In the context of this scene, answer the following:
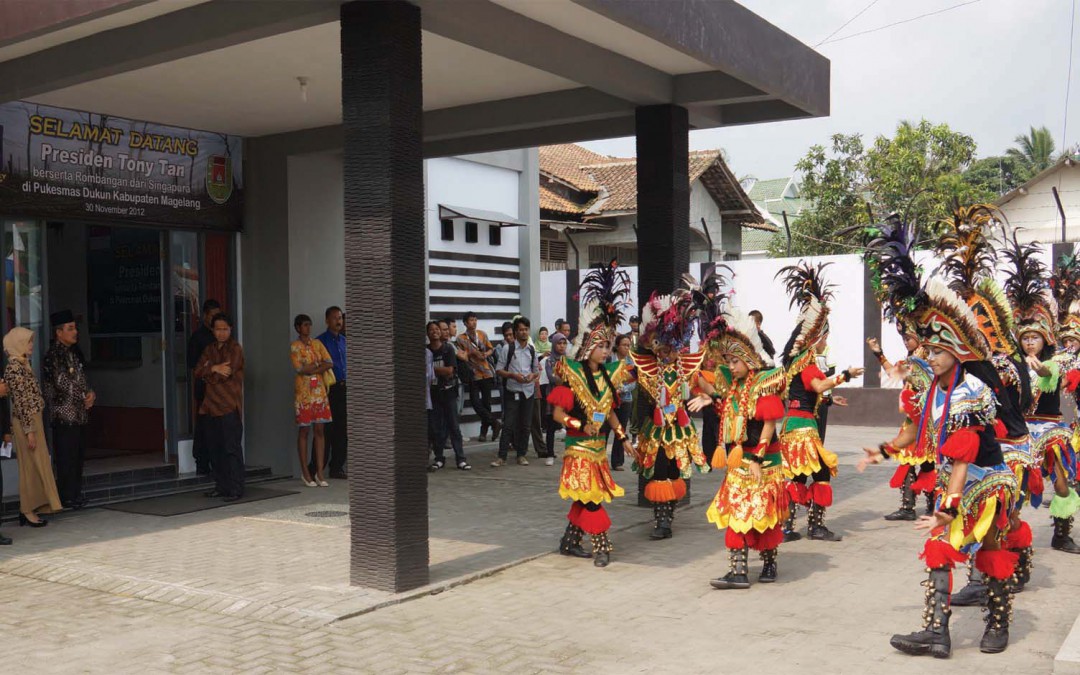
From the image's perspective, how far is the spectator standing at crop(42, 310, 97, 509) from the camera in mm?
9625

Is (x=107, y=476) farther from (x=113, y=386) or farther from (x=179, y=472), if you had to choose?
(x=113, y=386)

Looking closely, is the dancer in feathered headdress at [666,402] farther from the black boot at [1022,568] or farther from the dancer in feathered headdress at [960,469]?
the dancer in feathered headdress at [960,469]

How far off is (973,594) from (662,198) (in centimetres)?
492

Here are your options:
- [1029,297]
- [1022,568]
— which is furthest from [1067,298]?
[1022,568]

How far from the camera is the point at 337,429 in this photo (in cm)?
1212

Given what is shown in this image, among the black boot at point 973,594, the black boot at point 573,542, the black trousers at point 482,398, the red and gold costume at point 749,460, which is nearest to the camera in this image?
the black boot at point 973,594

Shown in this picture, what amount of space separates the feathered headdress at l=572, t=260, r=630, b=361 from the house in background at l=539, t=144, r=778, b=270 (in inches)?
694

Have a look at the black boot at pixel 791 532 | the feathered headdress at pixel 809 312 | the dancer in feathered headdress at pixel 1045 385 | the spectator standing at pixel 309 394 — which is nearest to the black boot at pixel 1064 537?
the dancer in feathered headdress at pixel 1045 385

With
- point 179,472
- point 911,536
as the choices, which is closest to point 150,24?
point 179,472

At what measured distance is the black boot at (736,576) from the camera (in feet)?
23.4

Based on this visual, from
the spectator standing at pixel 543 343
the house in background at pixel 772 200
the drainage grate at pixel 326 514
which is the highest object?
the house in background at pixel 772 200

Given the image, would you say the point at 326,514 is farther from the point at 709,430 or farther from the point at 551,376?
the point at 709,430

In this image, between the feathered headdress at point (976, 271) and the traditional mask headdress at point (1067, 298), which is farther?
the traditional mask headdress at point (1067, 298)

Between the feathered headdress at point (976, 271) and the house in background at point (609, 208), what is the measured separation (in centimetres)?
2004
